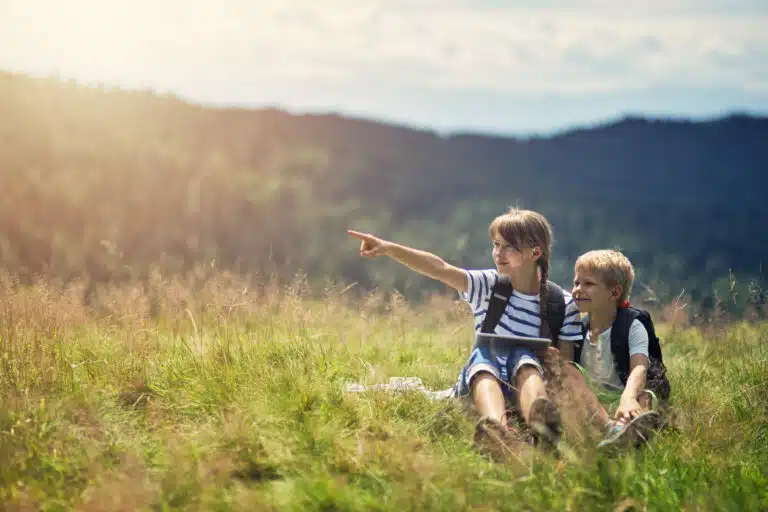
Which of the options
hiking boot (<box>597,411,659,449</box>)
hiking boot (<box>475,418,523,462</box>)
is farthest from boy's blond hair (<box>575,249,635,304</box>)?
hiking boot (<box>475,418,523,462</box>)

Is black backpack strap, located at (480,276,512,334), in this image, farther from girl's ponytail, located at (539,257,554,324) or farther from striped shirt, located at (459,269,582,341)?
girl's ponytail, located at (539,257,554,324)

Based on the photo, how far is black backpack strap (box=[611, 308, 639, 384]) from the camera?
451 cm

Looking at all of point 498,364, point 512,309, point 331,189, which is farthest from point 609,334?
point 331,189

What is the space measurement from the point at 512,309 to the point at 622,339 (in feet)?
2.12

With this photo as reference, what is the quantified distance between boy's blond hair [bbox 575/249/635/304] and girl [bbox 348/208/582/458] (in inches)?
8.7

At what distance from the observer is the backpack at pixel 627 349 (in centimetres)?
446

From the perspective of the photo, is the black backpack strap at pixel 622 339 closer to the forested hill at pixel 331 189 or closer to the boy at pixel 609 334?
the boy at pixel 609 334

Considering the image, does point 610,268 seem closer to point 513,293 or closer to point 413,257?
point 513,293

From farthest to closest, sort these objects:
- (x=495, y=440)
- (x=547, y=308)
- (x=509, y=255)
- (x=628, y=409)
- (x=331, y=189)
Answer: (x=331, y=189) < (x=547, y=308) < (x=509, y=255) < (x=628, y=409) < (x=495, y=440)

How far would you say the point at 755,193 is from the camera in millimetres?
30359

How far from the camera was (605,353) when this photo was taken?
4629mm

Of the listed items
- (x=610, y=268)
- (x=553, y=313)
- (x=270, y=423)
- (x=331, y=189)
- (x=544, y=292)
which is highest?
(x=610, y=268)

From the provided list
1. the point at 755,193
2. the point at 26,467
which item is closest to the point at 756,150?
the point at 755,193

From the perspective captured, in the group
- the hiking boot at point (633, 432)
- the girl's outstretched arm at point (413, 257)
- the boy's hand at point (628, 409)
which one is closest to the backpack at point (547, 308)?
the girl's outstretched arm at point (413, 257)
